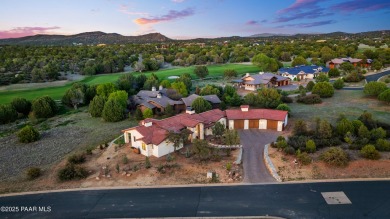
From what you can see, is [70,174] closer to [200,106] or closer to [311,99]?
[200,106]

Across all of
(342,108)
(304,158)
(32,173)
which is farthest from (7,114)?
(342,108)

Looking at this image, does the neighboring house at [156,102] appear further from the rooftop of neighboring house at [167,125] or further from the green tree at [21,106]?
the green tree at [21,106]

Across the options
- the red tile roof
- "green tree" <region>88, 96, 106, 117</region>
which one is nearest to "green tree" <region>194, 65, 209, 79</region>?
"green tree" <region>88, 96, 106, 117</region>

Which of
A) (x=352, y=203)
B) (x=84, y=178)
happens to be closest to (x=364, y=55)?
(x=352, y=203)

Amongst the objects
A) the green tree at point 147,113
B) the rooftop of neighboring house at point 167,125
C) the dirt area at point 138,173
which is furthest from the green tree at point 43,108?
the rooftop of neighboring house at point 167,125

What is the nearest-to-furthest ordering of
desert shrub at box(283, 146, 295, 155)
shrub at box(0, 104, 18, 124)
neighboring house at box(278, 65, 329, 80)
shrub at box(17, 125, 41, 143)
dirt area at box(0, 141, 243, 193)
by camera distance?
1. dirt area at box(0, 141, 243, 193)
2. desert shrub at box(283, 146, 295, 155)
3. shrub at box(17, 125, 41, 143)
4. shrub at box(0, 104, 18, 124)
5. neighboring house at box(278, 65, 329, 80)

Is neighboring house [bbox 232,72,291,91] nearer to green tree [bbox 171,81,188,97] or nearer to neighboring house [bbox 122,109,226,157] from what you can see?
green tree [bbox 171,81,188,97]
